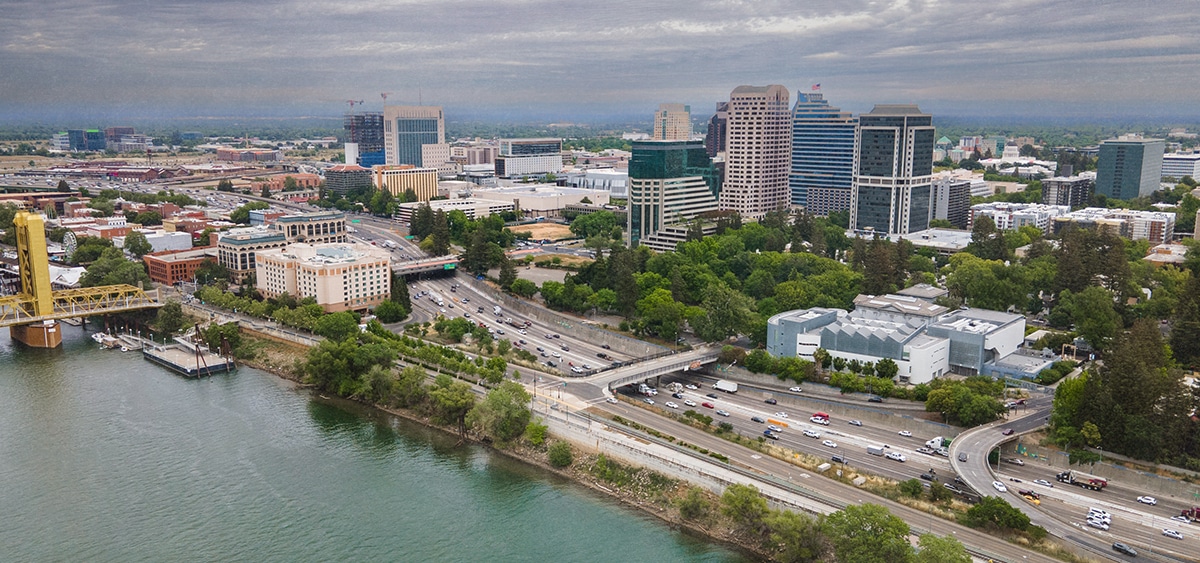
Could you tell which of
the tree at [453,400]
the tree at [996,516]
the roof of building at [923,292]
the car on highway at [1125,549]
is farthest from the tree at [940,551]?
the roof of building at [923,292]

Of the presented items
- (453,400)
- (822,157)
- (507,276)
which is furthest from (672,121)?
(453,400)

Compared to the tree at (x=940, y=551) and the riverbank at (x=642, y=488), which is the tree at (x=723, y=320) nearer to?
the riverbank at (x=642, y=488)

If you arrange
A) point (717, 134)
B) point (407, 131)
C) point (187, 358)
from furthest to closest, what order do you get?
point (407, 131) → point (717, 134) → point (187, 358)

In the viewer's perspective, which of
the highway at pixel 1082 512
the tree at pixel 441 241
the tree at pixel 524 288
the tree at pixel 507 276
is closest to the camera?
the highway at pixel 1082 512

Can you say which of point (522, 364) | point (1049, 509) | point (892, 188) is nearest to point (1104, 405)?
point (1049, 509)

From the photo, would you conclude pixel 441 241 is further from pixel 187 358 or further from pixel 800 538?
pixel 800 538
